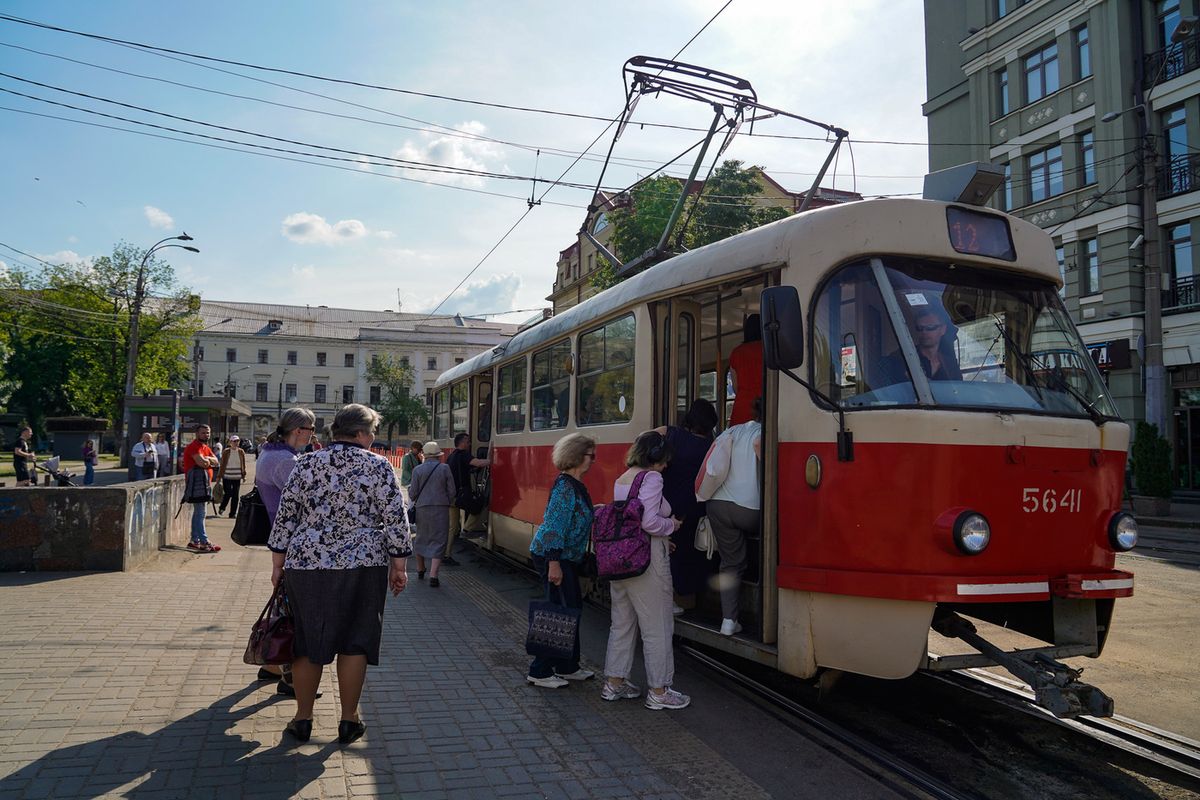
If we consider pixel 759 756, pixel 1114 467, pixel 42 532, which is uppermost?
pixel 1114 467

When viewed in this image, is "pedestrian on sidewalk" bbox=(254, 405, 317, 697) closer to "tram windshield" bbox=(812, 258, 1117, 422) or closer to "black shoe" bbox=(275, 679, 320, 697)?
"black shoe" bbox=(275, 679, 320, 697)

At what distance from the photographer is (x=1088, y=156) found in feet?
85.6

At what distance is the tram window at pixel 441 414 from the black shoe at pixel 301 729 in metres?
11.0

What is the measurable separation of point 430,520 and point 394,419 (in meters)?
65.1

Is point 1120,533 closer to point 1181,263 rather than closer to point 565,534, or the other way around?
point 565,534

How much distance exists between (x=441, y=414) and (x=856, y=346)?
12202 mm

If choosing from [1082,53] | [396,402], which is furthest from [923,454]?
[396,402]

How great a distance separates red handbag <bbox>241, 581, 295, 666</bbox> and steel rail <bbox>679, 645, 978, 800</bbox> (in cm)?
297

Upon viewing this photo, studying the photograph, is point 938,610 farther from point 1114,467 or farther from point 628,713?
point 628,713

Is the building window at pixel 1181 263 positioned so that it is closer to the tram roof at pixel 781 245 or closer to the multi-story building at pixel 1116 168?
the multi-story building at pixel 1116 168

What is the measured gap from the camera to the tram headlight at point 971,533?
459cm

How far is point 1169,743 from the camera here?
5.04m

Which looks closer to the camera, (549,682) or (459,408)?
(549,682)

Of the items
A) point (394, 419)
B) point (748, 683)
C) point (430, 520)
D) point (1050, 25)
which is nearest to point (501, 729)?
point (748, 683)
